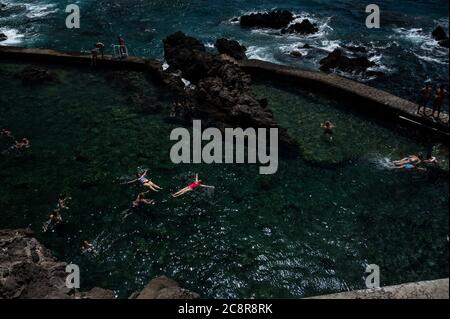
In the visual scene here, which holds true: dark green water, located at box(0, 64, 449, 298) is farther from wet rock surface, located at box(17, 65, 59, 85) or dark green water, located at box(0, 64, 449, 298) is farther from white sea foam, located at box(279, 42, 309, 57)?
white sea foam, located at box(279, 42, 309, 57)

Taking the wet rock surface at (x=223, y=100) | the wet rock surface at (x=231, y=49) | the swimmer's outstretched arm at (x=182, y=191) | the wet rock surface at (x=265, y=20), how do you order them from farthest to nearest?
the wet rock surface at (x=265, y=20) < the wet rock surface at (x=231, y=49) < the wet rock surface at (x=223, y=100) < the swimmer's outstretched arm at (x=182, y=191)

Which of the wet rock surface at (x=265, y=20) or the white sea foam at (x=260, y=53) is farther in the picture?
the wet rock surface at (x=265, y=20)

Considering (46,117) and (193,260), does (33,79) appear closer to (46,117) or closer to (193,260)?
(46,117)

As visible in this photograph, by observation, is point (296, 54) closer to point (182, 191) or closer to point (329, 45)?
point (329, 45)

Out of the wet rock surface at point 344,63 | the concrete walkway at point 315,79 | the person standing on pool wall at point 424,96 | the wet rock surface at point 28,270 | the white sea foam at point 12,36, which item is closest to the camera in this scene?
the wet rock surface at point 28,270

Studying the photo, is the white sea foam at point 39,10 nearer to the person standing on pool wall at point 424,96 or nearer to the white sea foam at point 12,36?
the white sea foam at point 12,36

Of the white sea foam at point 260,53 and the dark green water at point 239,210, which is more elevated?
the white sea foam at point 260,53

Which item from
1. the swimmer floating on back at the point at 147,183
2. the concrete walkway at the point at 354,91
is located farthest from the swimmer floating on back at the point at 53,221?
the concrete walkway at the point at 354,91
